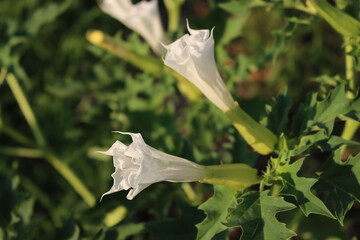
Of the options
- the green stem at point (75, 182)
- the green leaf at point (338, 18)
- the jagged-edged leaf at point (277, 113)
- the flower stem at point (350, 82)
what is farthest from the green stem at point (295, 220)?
the green stem at point (75, 182)

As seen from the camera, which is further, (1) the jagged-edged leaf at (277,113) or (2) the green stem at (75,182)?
(2) the green stem at (75,182)

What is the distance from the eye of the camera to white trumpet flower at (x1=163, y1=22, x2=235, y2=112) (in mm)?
943

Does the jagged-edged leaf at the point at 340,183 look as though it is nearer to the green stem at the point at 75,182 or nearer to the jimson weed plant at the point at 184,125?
the jimson weed plant at the point at 184,125

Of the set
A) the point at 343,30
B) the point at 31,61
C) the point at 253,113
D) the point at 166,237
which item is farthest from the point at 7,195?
the point at 31,61

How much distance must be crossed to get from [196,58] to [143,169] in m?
0.24

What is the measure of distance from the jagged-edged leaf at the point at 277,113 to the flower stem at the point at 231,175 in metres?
0.13

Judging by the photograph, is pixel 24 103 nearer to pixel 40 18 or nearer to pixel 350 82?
pixel 40 18

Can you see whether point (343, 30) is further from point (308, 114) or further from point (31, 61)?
point (31, 61)

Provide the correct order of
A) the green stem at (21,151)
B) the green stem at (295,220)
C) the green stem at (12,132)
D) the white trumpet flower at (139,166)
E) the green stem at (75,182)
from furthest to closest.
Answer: the green stem at (21,151) < the green stem at (75,182) < the green stem at (12,132) < the green stem at (295,220) < the white trumpet flower at (139,166)

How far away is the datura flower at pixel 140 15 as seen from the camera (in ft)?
4.91

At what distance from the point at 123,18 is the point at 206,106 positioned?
393 millimetres

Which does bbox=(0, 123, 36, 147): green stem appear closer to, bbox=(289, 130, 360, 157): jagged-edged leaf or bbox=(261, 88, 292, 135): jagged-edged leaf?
bbox=(261, 88, 292, 135): jagged-edged leaf

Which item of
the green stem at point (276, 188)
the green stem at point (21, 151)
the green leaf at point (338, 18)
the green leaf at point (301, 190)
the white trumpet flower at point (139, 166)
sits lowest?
the green stem at point (21, 151)

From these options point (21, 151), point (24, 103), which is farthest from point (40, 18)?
point (21, 151)
